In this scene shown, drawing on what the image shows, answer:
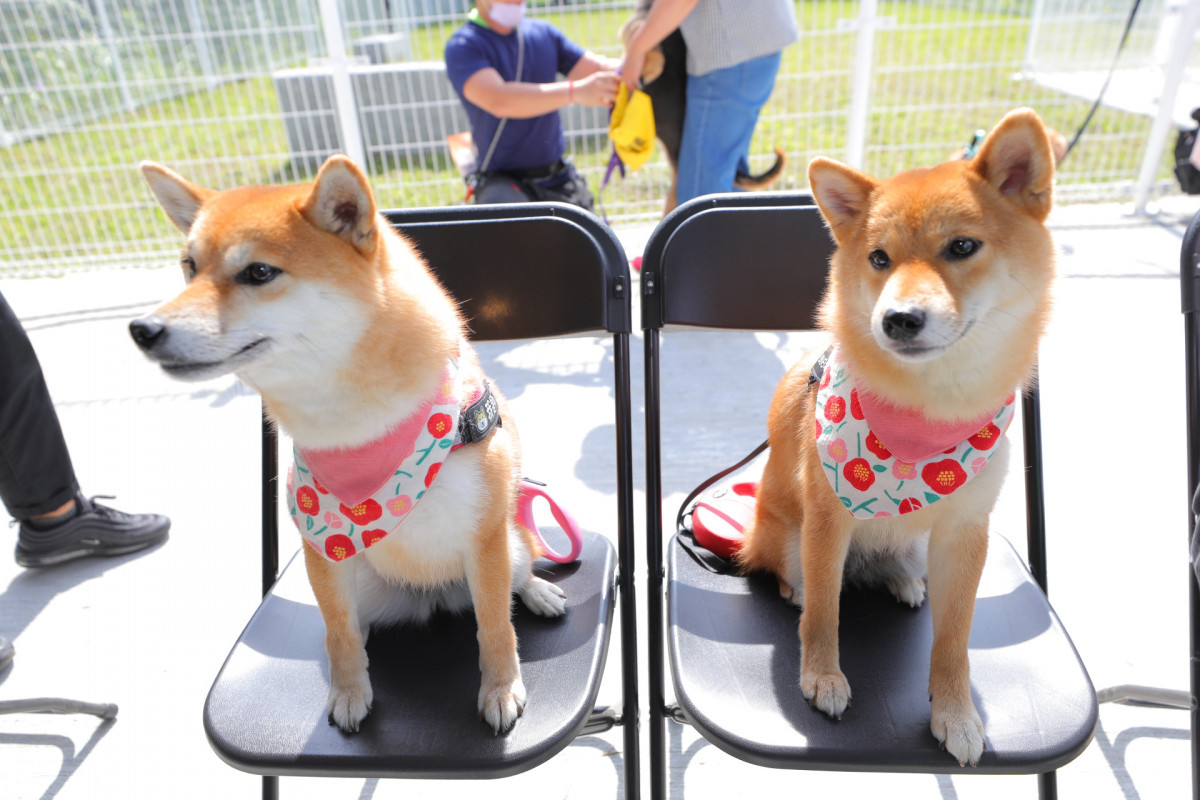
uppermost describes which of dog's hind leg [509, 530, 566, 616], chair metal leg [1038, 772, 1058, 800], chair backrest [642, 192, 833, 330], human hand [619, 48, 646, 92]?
human hand [619, 48, 646, 92]

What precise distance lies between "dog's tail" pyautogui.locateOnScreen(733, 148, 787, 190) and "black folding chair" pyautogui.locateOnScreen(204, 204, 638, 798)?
220 centimetres

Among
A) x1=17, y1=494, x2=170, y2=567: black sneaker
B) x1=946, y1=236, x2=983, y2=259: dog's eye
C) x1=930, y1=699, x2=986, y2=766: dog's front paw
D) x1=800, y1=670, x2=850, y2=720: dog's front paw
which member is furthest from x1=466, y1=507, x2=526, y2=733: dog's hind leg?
x1=17, y1=494, x2=170, y2=567: black sneaker

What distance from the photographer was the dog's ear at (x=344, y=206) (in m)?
1.06

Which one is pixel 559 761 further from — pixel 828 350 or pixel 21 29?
pixel 21 29

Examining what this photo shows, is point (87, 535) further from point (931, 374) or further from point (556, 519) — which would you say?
point (931, 374)

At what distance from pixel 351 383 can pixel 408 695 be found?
52 centimetres

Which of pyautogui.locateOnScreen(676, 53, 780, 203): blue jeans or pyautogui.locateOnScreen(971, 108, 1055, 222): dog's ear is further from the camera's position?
pyautogui.locateOnScreen(676, 53, 780, 203): blue jeans

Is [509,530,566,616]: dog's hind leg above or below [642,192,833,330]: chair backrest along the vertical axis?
below

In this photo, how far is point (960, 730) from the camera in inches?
43.1

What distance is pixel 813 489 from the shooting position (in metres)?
1.27

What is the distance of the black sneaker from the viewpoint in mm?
2338

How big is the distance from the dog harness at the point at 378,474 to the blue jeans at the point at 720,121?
2407 millimetres

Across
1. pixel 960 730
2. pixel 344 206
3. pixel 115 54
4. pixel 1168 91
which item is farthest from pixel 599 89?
pixel 1168 91

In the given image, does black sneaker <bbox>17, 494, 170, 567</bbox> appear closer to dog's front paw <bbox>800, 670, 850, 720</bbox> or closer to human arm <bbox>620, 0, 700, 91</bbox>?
dog's front paw <bbox>800, 670, 850, 720</bbox>
